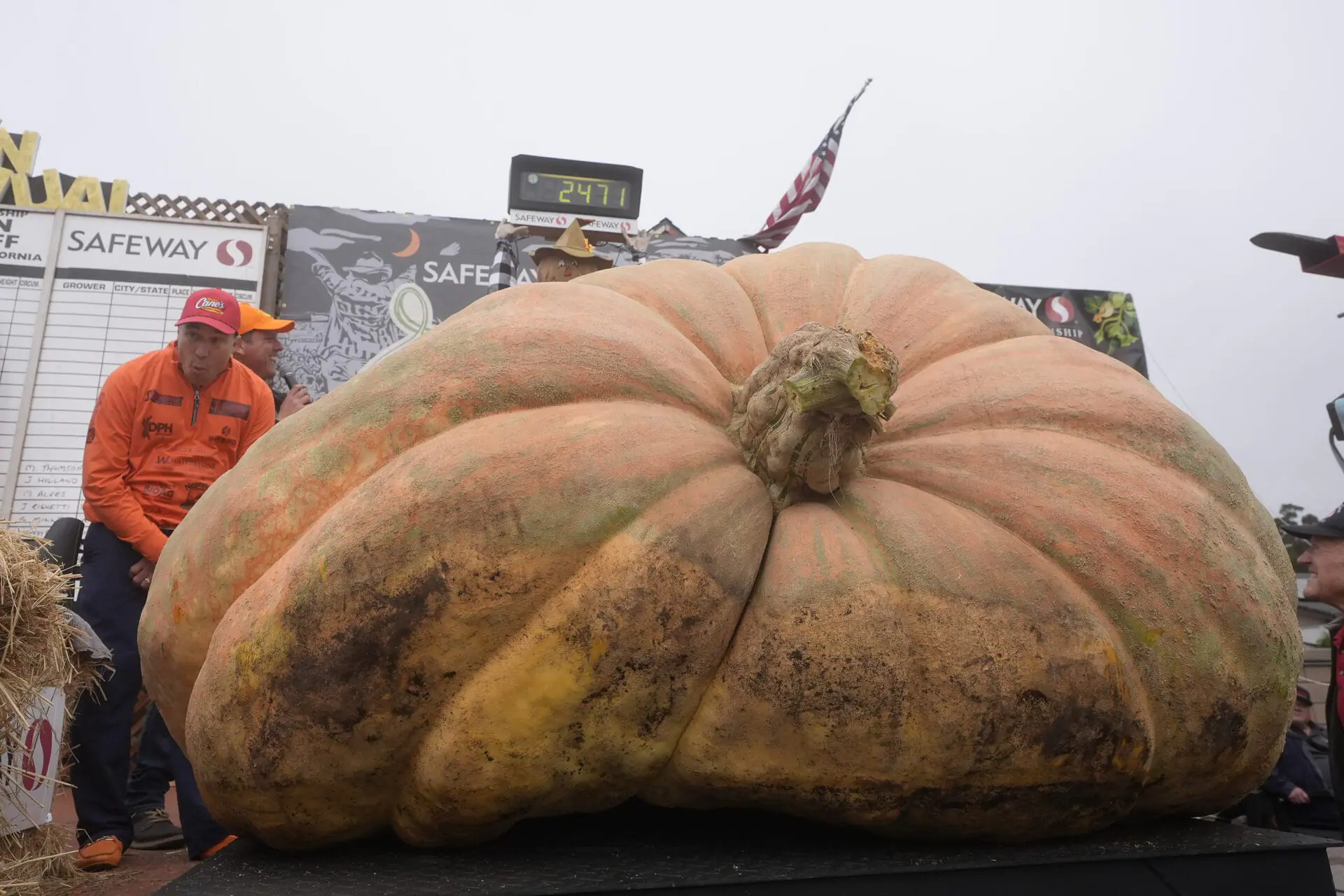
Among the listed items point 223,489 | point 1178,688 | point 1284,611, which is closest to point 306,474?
point 223,489

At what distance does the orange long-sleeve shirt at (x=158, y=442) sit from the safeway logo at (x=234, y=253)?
345cm

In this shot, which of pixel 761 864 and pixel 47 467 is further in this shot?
pixel 47 467

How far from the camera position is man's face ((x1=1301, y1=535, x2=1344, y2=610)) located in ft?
12.2

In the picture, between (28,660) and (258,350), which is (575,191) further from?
(28,660)

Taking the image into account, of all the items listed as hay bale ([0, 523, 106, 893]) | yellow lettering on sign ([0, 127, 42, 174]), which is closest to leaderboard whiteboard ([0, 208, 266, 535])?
yellow lettering on sign ([0, 127, 42, 174])

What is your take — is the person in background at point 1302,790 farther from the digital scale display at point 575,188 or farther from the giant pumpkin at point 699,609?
the digital scale display at point 575,188

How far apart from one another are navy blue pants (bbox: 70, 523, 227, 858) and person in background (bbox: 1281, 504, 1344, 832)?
13.0 feet

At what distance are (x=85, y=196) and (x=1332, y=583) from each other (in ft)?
26.4

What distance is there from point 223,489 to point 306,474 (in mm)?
253

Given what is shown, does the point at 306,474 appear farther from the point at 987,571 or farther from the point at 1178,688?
the point at 1178,688

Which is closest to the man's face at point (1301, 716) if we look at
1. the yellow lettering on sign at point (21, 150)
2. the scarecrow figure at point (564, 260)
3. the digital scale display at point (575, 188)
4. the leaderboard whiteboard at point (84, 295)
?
the scarecrow figure at point (564, 260)

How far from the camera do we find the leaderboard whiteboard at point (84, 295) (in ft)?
22.0

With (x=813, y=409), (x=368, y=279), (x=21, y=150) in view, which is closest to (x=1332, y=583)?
(x=813, y=409)

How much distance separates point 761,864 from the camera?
1.69 meters
